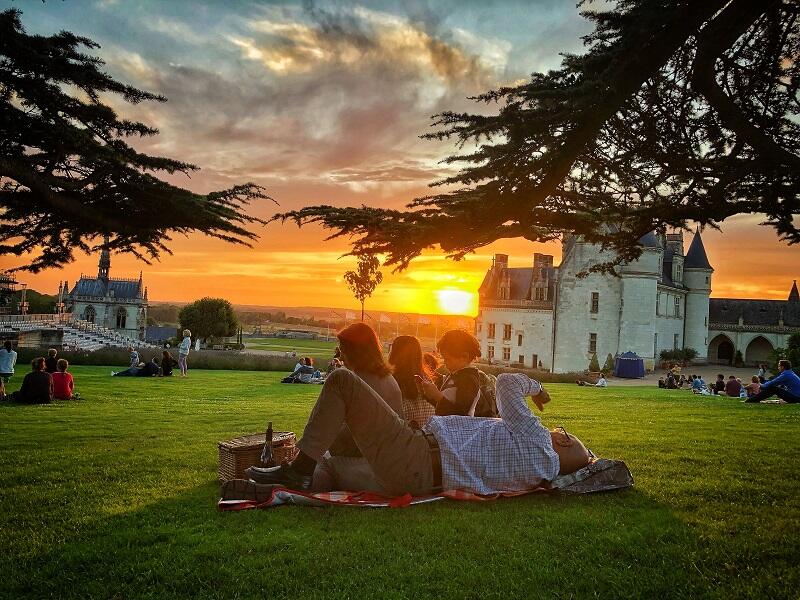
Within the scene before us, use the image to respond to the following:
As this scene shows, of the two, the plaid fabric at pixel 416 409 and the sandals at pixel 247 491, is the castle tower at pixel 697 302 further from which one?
the sandals at pixel 247 491

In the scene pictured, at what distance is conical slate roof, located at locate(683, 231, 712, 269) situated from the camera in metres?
53.6

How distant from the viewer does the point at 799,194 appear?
6812 millimetres

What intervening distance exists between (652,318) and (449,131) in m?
42.1

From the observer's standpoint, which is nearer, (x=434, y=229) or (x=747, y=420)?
(x=434, y=229)

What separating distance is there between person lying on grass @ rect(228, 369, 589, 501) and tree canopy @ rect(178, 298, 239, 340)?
76.5 metres

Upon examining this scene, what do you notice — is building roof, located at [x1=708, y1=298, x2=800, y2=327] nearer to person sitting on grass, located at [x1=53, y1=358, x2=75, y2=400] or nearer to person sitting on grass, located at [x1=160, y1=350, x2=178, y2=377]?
person sitting on grass, located at [x1=160, y1=350, x2=178, y2=377]

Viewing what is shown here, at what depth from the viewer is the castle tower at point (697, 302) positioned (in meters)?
53.4

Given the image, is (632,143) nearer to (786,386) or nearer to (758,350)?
(786,386)

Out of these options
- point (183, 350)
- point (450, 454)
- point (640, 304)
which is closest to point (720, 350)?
point (640, 304)

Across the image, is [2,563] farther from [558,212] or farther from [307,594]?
[558,212]

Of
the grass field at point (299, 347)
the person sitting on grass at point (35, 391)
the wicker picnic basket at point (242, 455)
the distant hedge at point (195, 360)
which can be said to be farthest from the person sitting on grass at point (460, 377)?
the grass field at point (299, 347)

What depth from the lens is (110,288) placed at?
98.9 m

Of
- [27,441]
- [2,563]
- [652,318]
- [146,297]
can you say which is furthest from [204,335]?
[2,563]

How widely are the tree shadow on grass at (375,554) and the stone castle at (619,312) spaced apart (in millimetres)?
36458
